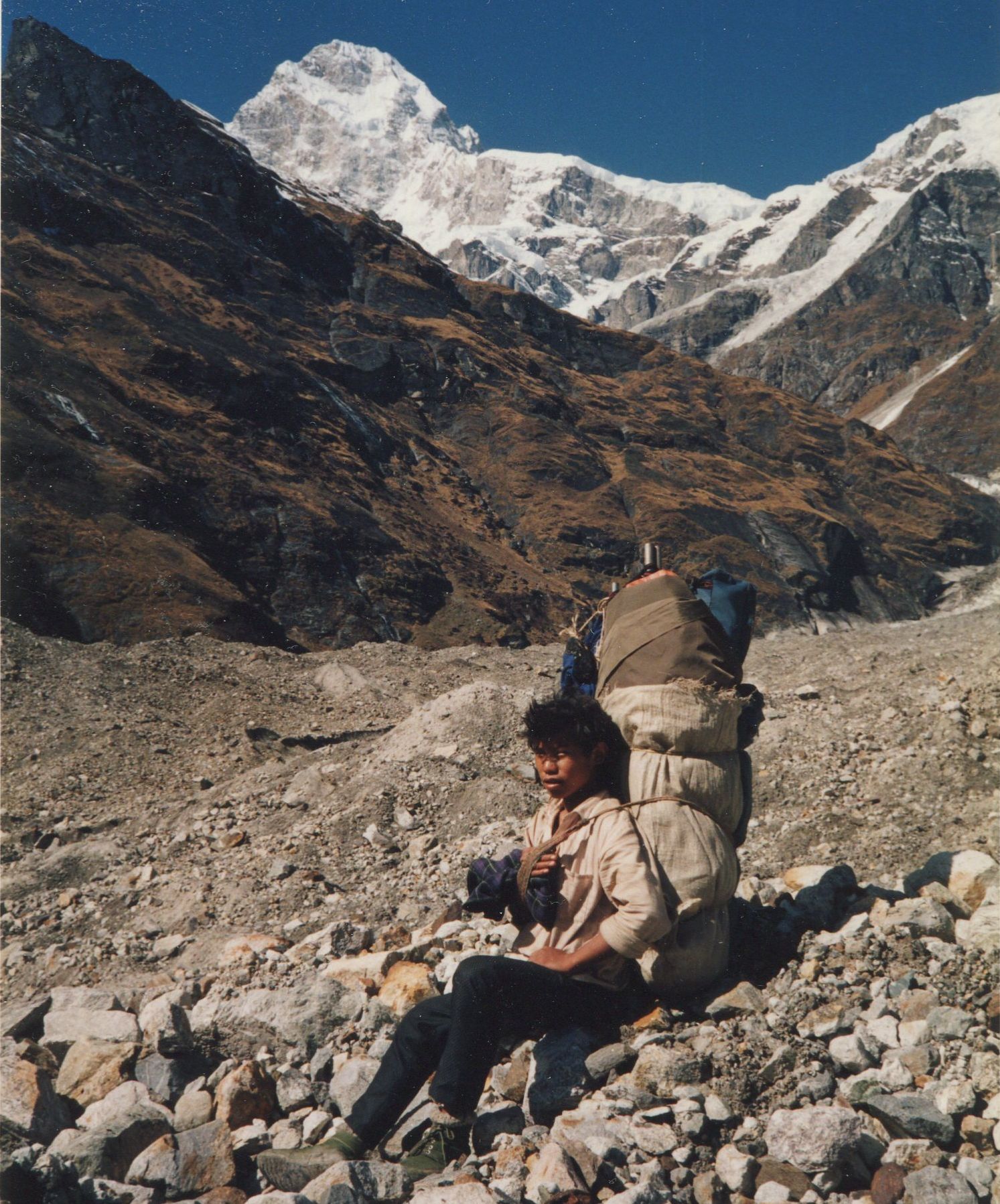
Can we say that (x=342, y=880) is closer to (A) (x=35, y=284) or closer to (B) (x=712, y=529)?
Result: (A) (x=35, y=284)

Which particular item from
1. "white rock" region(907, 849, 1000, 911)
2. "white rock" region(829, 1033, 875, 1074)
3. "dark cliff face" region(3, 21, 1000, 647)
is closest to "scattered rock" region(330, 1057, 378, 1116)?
"white rock" region(829, 1033, 875, 1074)

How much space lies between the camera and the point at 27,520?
84.3 feet

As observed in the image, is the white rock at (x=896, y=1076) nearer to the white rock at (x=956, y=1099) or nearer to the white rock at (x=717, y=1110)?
the white rock at (x=956, y=1099)

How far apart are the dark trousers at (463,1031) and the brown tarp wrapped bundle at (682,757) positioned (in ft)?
1.67

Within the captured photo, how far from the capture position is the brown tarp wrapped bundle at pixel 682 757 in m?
3.53

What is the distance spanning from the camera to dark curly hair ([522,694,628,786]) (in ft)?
12.2

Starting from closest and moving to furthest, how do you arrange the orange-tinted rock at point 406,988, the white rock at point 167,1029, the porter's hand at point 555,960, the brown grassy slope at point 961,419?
the porter's hand at point 555,960 → the white rock at point 167,1029 → the orange-tinted rock at point 406,988 → the brown grassy slope at point 961,419

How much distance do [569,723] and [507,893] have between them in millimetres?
752

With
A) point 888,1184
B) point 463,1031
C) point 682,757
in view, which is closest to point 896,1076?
point 888,1184

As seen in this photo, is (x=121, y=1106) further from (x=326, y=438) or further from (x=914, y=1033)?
(x=326, y=438)

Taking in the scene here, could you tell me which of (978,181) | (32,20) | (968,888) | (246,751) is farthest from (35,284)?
(978,181)

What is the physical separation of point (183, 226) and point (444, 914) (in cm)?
6420

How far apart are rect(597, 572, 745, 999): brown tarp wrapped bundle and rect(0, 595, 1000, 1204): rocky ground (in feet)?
0.97

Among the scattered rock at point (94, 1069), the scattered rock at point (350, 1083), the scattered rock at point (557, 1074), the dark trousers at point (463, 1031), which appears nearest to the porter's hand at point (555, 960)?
the dark trousers at point (463, 1031)
